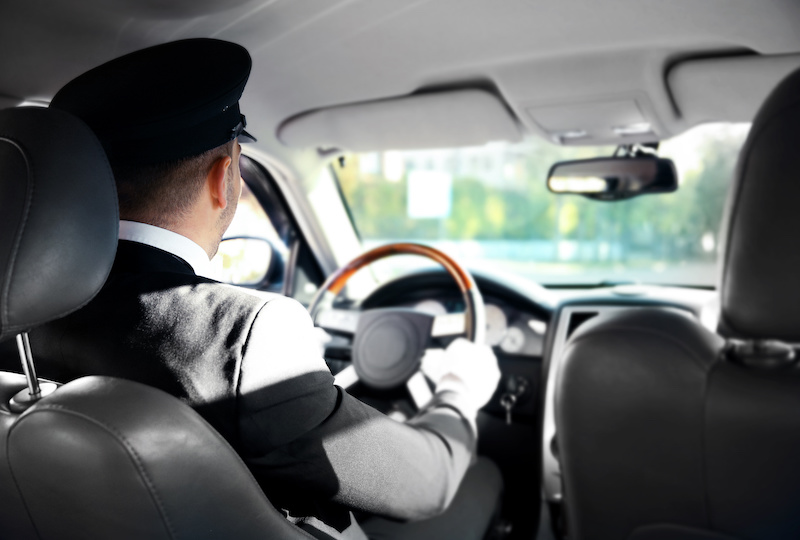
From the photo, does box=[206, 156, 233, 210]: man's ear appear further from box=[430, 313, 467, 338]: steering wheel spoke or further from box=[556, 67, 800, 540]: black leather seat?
box=[430, 313, 467, 338]: steering wheel spoke

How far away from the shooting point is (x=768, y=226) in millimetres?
1091

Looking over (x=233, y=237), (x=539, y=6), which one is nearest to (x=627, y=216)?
(x=539, y=6)

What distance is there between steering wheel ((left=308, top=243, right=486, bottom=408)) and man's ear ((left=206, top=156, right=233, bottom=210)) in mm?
909

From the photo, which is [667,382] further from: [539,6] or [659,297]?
[659,297]

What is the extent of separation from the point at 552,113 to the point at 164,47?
1.29 m

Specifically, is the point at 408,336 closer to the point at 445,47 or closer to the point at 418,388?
the point at 418,388

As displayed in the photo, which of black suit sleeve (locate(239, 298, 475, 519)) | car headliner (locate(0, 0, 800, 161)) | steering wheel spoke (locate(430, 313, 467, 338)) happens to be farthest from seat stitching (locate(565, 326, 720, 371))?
steering wheel spoke (locate(430, 313, 467, 338))

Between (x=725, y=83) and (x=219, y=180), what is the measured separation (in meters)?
1.41

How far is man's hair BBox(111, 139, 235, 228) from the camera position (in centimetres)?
116

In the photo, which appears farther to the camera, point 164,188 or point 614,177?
point 614,177

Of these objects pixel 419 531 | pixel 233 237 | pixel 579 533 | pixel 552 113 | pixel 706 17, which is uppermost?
pixel 706 17

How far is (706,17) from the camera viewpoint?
62.4 inches

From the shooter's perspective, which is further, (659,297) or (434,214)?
(659,297)

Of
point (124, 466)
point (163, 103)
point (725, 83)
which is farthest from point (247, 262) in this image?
point (725, 83)
